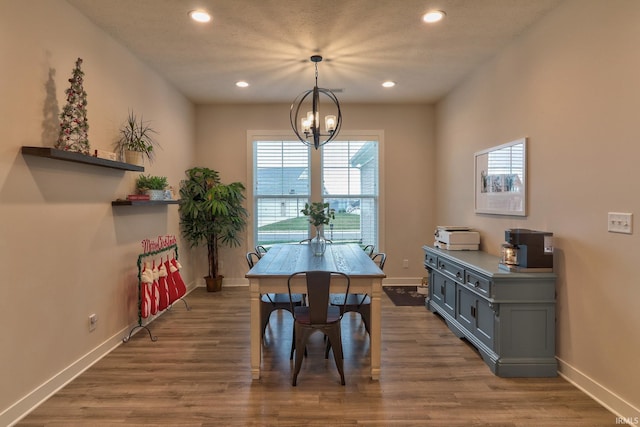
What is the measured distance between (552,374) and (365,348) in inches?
55.7

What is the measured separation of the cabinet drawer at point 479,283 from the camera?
269 centimetres

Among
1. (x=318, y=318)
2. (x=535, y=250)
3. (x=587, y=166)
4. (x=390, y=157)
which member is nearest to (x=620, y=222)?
(x=587, y=166)

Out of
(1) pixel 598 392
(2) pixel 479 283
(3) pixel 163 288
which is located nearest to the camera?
(1) pixel 598 392

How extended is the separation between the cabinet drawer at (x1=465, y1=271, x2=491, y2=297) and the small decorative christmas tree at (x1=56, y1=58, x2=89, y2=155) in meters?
3.20

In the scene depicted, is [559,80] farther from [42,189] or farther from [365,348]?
[42,189]

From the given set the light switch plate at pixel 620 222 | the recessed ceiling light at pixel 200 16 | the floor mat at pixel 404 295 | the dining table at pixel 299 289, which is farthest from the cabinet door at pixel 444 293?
the recessed ceiling light at pixel 200 16

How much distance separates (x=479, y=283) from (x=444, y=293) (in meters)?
0.89

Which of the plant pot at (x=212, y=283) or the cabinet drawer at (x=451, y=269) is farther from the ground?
the cabinet drawer at (x=451, y=269)

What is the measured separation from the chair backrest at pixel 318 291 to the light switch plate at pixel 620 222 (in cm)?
169

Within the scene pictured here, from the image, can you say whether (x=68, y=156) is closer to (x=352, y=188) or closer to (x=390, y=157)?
(x=352, y=188)

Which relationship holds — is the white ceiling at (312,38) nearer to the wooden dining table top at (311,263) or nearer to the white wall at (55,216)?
the white wall at (55,216)

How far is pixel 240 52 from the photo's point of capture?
135 inches

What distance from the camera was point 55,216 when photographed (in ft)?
7.81

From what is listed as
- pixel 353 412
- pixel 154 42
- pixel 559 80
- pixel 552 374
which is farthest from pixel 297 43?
pixel 552 374
